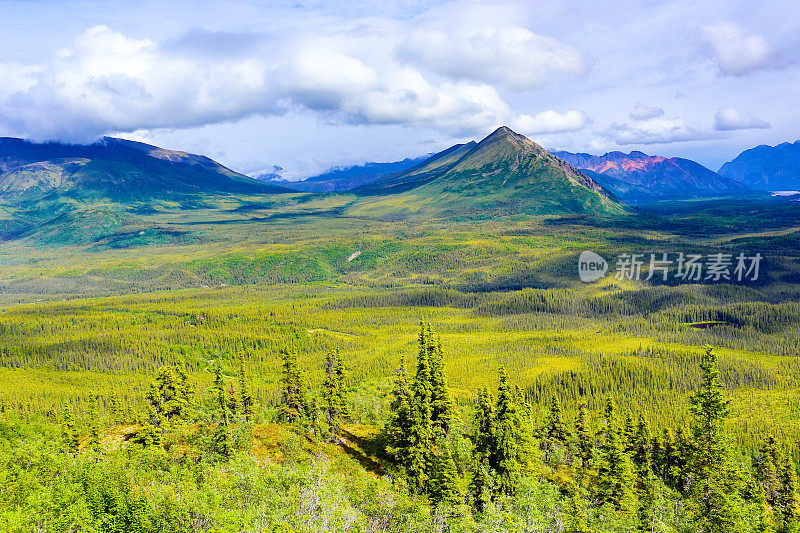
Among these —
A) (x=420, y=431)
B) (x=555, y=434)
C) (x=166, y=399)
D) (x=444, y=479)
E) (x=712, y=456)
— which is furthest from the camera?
(x=555, y=434)

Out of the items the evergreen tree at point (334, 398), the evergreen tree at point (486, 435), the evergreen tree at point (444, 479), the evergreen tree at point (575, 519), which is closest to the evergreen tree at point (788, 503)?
the evergreen tree at point (575, 519)

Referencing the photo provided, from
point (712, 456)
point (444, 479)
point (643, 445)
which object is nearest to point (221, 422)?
point (444, 479)

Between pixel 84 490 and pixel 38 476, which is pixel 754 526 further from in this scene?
pixel 38 476

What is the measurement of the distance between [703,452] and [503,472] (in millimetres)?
26018

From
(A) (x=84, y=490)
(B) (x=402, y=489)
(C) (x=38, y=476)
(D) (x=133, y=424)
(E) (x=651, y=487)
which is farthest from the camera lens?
(D) (x=133, y=424)

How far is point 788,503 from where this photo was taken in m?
87.8

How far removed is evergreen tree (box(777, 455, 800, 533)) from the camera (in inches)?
3001

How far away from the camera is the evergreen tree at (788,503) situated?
3001 inches

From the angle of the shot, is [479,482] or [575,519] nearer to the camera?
[575,519]

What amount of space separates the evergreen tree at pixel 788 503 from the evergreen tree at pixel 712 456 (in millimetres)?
21570

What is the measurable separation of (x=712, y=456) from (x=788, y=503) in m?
45.6

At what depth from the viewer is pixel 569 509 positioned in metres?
60.0

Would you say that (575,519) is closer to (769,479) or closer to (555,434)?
(555,434)

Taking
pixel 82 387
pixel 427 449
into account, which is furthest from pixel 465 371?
pixel 82 387
